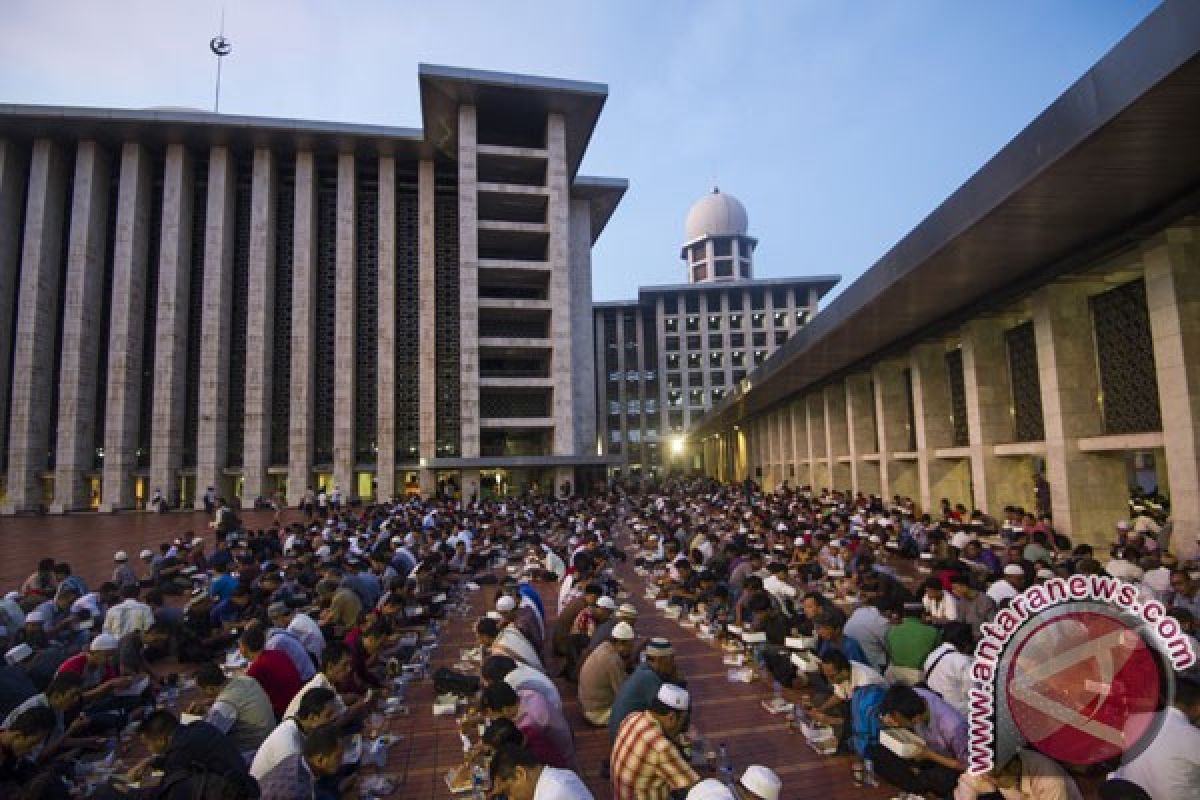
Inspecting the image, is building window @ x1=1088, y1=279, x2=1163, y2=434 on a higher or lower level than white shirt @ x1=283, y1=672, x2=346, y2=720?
higher

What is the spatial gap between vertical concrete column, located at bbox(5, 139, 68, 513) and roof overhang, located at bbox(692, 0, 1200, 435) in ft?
126

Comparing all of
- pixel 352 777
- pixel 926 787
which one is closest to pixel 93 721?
pixel 352 777

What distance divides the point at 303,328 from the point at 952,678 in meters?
35.5

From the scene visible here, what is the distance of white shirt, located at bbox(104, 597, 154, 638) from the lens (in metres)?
7.12

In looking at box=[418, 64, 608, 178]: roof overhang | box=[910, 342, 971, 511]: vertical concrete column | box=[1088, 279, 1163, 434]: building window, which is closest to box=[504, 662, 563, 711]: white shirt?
box=[1088, 279, 1163, 434]: building window

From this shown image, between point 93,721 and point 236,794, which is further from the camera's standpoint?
point 93,721

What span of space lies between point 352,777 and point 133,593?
18.5 ft

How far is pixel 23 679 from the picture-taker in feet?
16.6

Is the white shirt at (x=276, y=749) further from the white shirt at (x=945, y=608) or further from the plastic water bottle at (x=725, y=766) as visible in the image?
the white shirt at (x=945, y=608)

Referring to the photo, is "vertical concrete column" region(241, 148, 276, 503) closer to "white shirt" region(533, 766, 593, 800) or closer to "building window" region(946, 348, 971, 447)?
"building window" region(946, 348, 971, 447)

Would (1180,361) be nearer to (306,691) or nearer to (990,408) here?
(990,408)

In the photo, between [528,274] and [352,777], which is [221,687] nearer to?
[352,777]

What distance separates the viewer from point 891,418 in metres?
22.4

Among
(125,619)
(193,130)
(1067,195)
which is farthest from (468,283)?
(1067,195)
